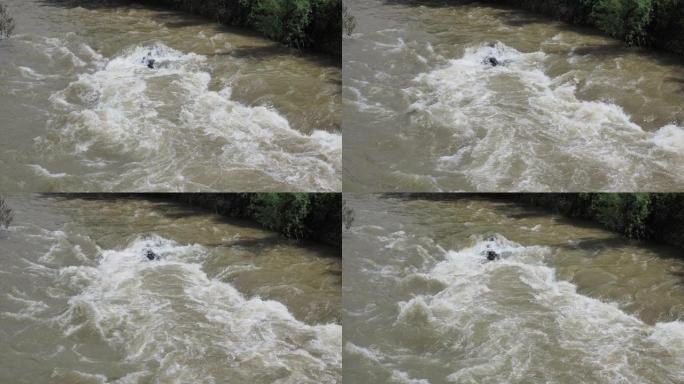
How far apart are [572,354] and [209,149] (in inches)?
103

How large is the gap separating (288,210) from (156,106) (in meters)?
1.14

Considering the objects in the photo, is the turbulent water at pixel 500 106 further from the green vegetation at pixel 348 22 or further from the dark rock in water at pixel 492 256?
the dark rock in water at pixel 492 256

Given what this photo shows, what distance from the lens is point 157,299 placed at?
5.32m

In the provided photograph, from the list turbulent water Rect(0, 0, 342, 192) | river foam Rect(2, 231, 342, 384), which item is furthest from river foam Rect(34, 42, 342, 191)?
river foam Rect(2, 231, 342, 384)

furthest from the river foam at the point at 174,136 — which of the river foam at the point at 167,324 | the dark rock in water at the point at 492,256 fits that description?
the dark rock in water at the point at 492,256

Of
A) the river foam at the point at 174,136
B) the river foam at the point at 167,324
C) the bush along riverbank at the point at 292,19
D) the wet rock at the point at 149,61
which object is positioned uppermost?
the bush along riverbank at the point at 292,19

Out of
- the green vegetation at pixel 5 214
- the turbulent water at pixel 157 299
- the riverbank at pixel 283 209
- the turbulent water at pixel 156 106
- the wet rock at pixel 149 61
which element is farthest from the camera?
the wet rock at pixel 149 61

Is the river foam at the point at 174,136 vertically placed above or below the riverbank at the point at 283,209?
above

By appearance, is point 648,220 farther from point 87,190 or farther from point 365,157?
point 87,190

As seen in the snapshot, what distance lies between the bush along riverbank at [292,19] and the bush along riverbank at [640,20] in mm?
2027

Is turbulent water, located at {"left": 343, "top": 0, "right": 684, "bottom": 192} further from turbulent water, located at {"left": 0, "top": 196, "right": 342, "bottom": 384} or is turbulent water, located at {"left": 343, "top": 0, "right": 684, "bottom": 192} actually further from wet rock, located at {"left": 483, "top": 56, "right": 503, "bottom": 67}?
turbulent water, located at {"left": 0, "top": 196, "right": 342, "bottom": 384}

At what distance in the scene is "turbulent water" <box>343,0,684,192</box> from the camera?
533 cm

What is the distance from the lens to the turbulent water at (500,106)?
5332 mm

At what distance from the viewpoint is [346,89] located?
5715 mm
